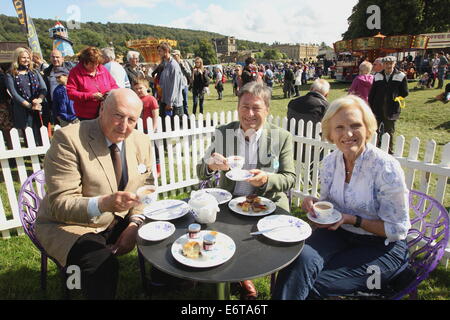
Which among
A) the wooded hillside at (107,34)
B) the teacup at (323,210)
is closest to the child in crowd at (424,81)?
the teacup at (323,210)

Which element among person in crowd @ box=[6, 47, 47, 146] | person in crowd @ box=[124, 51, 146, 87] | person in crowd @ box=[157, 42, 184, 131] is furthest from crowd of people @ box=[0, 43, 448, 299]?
person in crowd @ box=[124, 51, 146, 87]

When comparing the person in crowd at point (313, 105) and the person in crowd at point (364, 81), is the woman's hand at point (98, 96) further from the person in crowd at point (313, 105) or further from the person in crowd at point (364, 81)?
the person in crowd at point (364, 81)

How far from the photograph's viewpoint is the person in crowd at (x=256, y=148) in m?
2.46

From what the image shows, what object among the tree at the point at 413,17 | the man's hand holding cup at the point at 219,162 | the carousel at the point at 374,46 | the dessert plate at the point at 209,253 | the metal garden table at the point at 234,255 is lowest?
the metal garden table at the point at 234,255

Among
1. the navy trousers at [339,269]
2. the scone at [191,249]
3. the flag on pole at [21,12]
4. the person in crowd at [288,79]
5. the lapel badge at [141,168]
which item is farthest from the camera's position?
the person in crowd at [288,79]

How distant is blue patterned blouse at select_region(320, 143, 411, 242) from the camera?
186cm

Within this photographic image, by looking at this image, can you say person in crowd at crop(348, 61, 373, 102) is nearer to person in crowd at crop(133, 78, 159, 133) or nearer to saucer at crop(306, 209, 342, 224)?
person in crowd at crop(133, 78, 159, 133)

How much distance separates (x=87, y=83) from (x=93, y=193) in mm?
3039

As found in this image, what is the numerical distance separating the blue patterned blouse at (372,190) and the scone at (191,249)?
120cm

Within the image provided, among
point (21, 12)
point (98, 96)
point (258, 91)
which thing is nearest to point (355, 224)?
point (258, 91)

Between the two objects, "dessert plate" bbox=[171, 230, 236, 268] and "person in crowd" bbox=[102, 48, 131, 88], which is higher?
"person in crowd" bbox=[102, 48, 131, 88]

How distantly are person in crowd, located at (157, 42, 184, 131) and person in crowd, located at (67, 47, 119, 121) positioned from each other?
6.82 feet

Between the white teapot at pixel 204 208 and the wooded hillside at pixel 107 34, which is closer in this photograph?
the white teapot at pixel 204 208

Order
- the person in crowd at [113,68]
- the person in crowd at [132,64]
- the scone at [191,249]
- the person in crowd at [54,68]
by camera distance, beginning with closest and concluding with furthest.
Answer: the scone at [191,249] < the person in crowd at [113,68] < the person in crowd at [54,68] < the person in crowd at [132,64]
